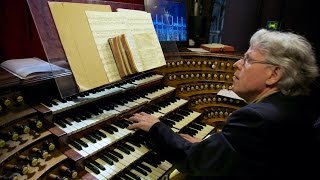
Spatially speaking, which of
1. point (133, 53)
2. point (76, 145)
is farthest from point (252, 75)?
point (76, 145)

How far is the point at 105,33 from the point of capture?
5.87 feet

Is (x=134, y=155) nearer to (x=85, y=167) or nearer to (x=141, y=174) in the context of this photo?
(x=141, y=174)

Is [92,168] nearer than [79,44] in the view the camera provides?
Yes

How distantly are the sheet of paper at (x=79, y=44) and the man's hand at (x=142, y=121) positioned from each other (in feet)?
1.13

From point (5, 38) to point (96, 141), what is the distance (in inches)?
45.8

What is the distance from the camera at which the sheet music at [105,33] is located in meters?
1.72

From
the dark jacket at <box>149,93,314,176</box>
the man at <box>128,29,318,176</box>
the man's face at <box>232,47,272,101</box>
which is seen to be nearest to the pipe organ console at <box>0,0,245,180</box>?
the man at <box>128,29,318,176</box>

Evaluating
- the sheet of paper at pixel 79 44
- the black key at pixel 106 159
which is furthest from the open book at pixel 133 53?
the black key at pixel 106 159

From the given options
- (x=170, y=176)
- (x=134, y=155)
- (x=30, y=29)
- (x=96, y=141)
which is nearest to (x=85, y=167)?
(x=96, y=141)

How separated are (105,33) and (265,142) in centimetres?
128

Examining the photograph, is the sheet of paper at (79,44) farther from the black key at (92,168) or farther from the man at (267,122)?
the man at (267,122)

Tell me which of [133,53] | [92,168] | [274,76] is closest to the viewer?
[274,76]

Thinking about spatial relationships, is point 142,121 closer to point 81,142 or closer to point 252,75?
point 81,142

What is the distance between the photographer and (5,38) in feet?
6.41
